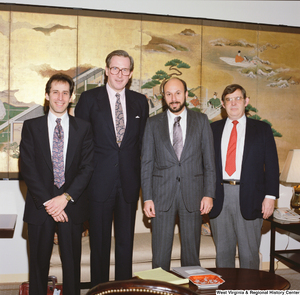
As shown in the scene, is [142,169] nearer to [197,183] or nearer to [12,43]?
[197,183]

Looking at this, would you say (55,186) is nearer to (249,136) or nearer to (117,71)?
(117,71)

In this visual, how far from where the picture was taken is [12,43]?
3791 mm

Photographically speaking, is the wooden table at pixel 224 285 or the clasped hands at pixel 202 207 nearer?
the wooden table at pixel 224 285

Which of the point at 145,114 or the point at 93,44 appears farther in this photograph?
the point at 93,44

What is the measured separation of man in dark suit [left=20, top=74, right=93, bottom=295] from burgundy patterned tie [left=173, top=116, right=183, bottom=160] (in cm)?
68

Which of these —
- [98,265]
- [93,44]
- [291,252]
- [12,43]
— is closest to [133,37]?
[93,44]

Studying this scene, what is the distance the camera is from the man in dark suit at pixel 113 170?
2756 mm

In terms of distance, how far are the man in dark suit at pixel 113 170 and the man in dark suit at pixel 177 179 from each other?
0.13 m

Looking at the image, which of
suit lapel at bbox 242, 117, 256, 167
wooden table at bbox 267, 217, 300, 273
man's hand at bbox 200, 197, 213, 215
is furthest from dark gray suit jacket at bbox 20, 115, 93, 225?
wooden table at bbox 267, 217, 300, 273

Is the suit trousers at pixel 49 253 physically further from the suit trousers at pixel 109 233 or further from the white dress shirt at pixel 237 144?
the white dress shirt at pixel 237 144

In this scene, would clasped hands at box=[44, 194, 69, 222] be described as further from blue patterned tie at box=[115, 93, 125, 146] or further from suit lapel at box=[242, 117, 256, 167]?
suit lapel at box=[242, 117, 256, 167]

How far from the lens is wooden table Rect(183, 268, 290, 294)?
2.05 metres

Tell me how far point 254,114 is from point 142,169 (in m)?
2.16

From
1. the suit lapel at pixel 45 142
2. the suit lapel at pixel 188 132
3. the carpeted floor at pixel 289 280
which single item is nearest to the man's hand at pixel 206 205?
the suit lapel at pixel 188 132
